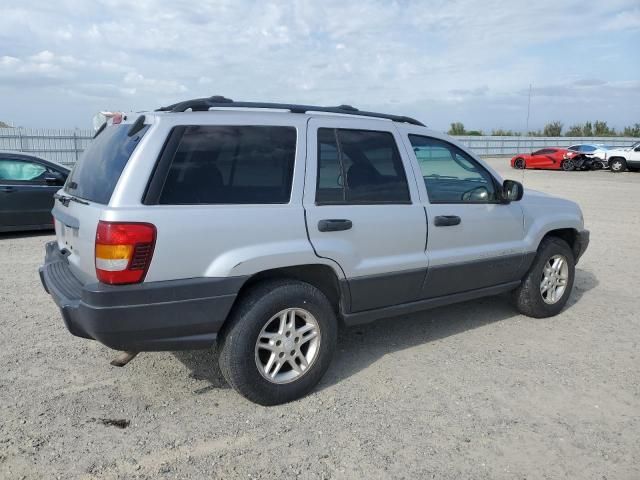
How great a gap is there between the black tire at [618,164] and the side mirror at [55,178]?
27.1m

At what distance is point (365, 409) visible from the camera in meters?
3.60

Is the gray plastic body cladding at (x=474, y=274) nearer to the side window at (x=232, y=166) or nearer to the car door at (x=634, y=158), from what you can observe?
the side window at (x=232, y=166)

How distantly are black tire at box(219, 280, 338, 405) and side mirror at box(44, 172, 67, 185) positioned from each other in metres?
6.75

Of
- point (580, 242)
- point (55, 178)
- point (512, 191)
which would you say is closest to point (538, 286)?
point (580, 242)

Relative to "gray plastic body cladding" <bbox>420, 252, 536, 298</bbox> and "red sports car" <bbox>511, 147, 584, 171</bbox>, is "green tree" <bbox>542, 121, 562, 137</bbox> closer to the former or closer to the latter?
"red sports car" <bbox>511, 147, 584, 171</bbox>

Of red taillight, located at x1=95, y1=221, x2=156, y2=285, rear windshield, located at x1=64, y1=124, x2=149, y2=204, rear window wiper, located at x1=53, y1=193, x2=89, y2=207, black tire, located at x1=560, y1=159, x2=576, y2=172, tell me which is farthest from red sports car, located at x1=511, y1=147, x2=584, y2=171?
red taillight, located at x1=95, y1=221, x2=156, y2=285

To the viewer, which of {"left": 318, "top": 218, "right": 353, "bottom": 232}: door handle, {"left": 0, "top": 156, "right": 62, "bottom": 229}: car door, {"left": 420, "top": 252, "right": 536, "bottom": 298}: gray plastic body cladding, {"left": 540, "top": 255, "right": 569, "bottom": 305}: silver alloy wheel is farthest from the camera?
{"left": 0, "top": 156, "right": 62, "bottom": 229}: car door

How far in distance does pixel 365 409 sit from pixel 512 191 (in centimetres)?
226

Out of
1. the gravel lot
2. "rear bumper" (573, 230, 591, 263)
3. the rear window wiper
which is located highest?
the rear window wiper

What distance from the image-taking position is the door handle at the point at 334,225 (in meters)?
3.64

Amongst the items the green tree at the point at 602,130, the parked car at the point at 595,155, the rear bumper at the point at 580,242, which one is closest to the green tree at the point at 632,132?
the green tree at the point at 602,130

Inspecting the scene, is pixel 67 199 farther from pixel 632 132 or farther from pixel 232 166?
pixel 632 132

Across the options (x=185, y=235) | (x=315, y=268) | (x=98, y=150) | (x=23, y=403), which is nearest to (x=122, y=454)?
(x=23, y=403)

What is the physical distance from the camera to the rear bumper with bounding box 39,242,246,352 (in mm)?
3086
